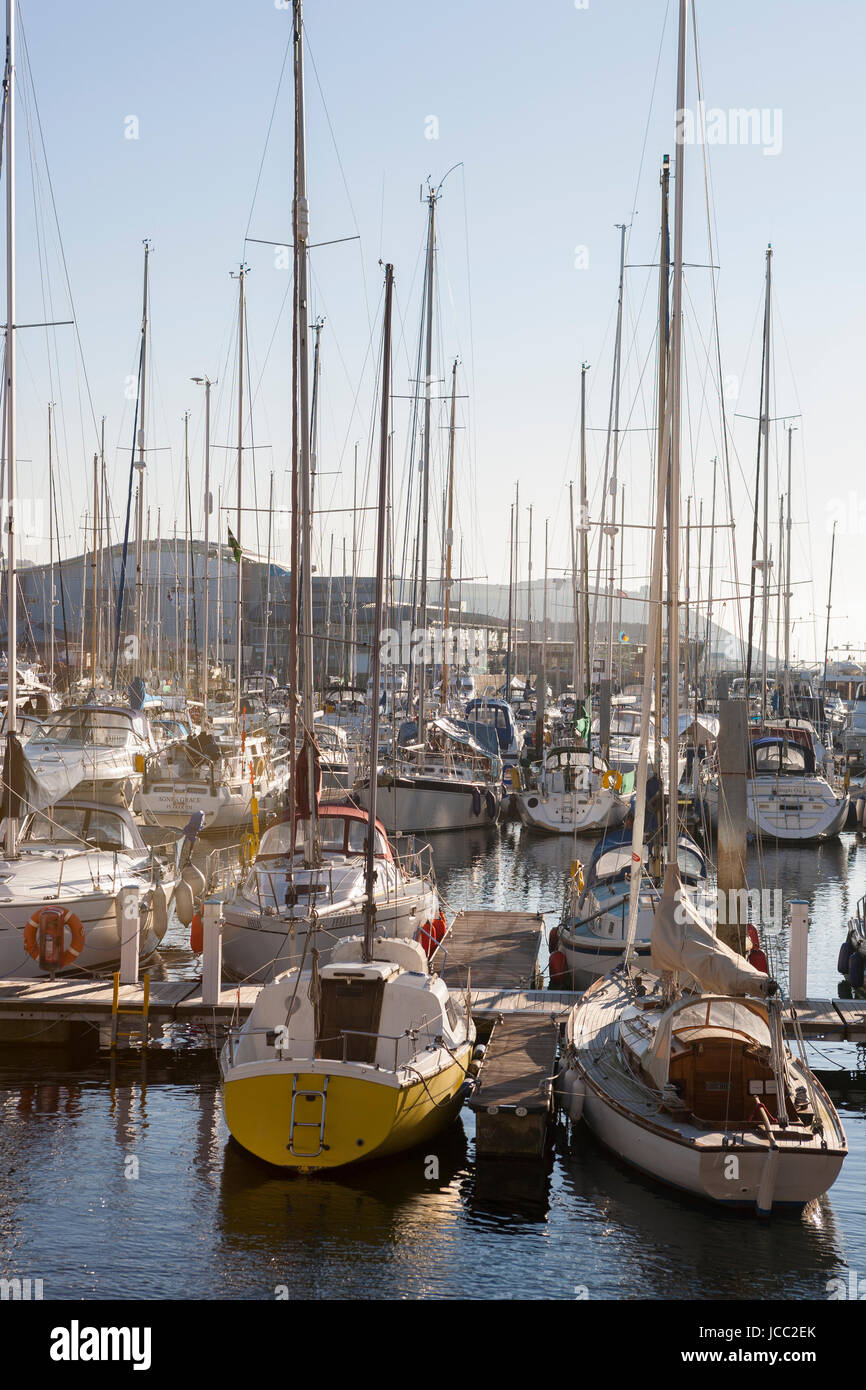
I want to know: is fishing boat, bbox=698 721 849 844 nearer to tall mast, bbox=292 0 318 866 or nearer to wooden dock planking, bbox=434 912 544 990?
wooden dock planking, bbox=434 912 544 990

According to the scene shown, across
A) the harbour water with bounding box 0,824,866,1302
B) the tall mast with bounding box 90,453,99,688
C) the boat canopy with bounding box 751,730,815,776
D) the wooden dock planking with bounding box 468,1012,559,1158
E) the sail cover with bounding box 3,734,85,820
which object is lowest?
the harbour water with bounding box 0,824,866,1302

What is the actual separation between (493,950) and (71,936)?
6.85 m

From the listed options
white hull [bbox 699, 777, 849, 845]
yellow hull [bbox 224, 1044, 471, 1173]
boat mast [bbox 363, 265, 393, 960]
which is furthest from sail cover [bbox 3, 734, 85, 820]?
white hull [bbox 699, 777, 849, 845]

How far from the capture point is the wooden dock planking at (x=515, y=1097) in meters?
14.5

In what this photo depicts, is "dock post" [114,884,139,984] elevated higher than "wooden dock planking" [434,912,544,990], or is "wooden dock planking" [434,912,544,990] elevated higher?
"dock post" [114,884,139,984]

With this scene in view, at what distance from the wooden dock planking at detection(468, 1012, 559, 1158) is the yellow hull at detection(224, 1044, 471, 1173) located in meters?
1.38

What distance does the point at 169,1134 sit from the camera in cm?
1509

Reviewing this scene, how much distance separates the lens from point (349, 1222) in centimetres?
1283

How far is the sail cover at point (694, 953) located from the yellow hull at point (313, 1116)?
3.42 metres

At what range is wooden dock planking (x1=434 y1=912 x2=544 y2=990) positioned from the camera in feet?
64.5

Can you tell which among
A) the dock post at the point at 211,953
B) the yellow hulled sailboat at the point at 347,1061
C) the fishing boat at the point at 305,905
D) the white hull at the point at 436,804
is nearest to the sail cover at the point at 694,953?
the yellow hulled sailboat at the point at 347,1061
